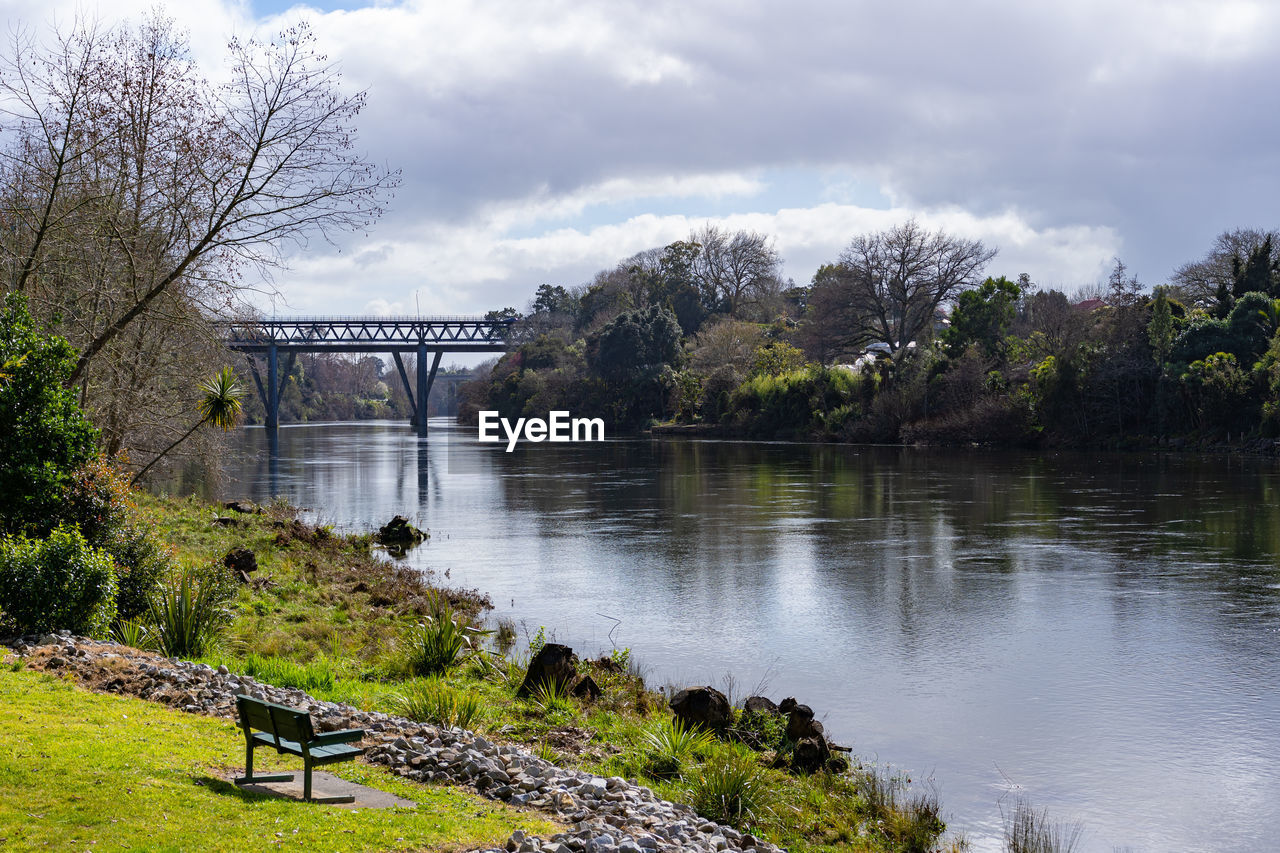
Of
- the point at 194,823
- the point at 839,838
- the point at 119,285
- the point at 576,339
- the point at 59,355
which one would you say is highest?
the point at 576,339

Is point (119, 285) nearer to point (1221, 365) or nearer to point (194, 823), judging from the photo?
point (194, 823)

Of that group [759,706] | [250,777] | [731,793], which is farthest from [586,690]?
[250,777]

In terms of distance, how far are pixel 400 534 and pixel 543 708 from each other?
1660 cm

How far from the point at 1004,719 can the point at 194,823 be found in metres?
9.20

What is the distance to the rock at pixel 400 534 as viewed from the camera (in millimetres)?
27453

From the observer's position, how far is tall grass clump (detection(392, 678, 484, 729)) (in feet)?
35.5

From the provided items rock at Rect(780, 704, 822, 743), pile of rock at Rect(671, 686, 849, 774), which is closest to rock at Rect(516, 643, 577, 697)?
pile of rock at Rect(671, 686, 849, 774)

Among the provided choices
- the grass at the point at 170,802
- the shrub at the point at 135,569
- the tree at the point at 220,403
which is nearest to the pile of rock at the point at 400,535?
the tree at the point at 220,403

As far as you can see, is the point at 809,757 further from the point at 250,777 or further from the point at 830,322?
the point at 830,322

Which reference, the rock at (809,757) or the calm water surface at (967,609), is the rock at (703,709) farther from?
the calm water surface at (967,609)

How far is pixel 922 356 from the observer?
71688 mm

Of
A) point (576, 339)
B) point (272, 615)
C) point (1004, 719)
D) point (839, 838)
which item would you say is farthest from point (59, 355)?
point (576, 339)

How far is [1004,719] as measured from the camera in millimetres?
12594

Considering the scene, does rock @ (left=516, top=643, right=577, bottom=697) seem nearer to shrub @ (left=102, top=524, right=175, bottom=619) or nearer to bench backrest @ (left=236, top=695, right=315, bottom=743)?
bench backrest @ (left=236, top=695, right=315, bottom=743)
